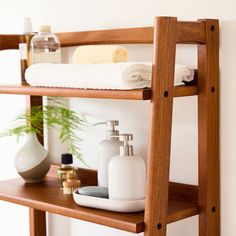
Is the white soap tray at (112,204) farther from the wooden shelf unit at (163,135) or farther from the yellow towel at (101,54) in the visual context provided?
the yellow towel at (101,54)

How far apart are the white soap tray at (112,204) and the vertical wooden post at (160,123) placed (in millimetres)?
59

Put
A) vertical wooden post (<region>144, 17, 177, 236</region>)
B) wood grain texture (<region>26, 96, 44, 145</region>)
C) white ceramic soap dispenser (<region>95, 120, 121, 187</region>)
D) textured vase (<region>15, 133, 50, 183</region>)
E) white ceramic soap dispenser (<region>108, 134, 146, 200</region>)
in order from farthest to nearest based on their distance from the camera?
wood grain texture (<region>26, 96, 44, 145</region>) → textured vase (<region>15, 133, 50, 183</region>) → white ceramic soap dispenser (<region>95, 120, 121, 187</region>) → white ceramic soap dispenser (<region>108, 134, 146, 200</region>) → vertical wooden post (<region>144, 17, 177, 236</region>)

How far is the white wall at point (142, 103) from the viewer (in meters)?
1.19

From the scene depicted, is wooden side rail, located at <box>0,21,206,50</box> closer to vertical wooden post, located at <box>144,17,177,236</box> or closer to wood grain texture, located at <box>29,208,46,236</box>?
vertical wooden post, located at <box>144,17,177,236</box>

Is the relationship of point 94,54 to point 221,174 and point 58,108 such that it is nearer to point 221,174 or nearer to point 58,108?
point 58,108

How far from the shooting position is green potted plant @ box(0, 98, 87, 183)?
1447mm

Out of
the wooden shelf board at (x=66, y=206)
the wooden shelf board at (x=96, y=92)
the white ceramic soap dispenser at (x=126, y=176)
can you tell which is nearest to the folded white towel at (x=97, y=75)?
the wooden shelf board at (x=96, y=92)

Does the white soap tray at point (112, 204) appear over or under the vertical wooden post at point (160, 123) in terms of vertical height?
under

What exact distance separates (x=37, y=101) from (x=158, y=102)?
0.58 meters

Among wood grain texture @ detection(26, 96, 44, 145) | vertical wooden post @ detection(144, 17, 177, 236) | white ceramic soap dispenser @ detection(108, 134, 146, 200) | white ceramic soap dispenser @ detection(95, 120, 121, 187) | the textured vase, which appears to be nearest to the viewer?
vertical wooden post @ detection(144, 17, 177, 236)

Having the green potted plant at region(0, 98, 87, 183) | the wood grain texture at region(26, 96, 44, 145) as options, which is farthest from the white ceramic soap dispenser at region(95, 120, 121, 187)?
the wood grain texture at region(26, 96, 44, 145)

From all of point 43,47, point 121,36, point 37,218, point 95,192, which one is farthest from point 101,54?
point 37,218

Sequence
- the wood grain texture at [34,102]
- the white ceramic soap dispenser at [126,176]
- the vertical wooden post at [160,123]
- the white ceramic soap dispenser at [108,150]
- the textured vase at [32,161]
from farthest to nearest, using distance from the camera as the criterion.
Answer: the wood grain texture at [34,102] → the textured vase at [32,161] → the white ceramic soap dispenser at [108,150] → the white ceramic soap dispenser at [126,176] → the vertical wooden post at [160,123]

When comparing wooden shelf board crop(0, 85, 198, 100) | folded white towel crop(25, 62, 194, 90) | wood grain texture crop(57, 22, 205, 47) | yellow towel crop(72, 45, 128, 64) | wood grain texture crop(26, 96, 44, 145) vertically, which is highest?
wood grain texture crop(57, 22, 205, 47)
